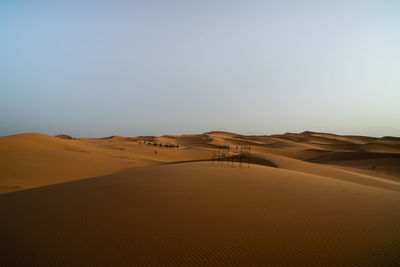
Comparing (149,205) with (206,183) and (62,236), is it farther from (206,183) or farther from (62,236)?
(206,183)

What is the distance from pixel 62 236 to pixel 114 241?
1.15 meters

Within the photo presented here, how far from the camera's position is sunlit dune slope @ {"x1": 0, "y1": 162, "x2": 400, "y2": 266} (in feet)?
11.2

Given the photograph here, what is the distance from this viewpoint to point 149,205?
575 cm

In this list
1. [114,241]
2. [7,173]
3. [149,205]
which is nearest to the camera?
[114,241]

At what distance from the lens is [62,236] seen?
4.18m

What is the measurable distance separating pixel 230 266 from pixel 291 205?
3308 millimetres

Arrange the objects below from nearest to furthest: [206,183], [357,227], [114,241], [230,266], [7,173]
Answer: [230,266] < [114,241] < [357,227] < [206,183] < [7,173]

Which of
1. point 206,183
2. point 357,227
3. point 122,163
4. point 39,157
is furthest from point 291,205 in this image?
point 39,157

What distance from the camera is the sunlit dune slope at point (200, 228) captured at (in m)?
Result: 3.41

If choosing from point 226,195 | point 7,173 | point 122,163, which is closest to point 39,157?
point 7,173

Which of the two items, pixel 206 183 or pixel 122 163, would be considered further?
pixel 122 163

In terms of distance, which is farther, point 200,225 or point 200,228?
point 200,225

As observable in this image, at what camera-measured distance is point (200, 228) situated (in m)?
4.32

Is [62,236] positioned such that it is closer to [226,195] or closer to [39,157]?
[226,195]
